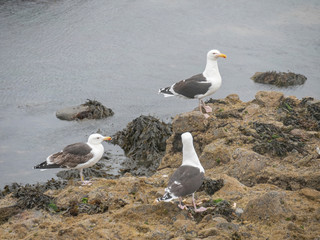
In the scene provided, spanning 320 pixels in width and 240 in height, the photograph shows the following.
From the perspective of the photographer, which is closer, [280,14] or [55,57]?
[55,57]

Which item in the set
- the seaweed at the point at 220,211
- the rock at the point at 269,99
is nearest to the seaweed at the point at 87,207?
the seaweed at the point at 220,211

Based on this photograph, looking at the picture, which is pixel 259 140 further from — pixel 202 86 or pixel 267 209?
pixel 267 209

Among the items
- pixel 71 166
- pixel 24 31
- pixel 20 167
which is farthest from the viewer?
pixel 24 31

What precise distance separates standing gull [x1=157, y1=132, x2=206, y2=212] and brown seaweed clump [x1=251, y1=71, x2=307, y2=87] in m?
6.75

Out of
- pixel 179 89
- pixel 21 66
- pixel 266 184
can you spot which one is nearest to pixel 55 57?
pixel 21 66

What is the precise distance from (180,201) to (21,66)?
834cm

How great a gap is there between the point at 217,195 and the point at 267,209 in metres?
1.14

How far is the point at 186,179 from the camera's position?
6.37 meters

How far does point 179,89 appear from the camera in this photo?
Result: 9.85m

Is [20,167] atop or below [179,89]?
below

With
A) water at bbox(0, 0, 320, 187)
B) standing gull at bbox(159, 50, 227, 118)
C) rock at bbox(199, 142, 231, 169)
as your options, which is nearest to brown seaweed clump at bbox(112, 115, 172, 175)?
water at bbox(0, 0, 320, 187)

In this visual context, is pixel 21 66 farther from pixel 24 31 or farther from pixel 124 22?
pixel 124 22

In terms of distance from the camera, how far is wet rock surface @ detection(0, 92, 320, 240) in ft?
18.9

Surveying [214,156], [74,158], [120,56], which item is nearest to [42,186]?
[74,158]
